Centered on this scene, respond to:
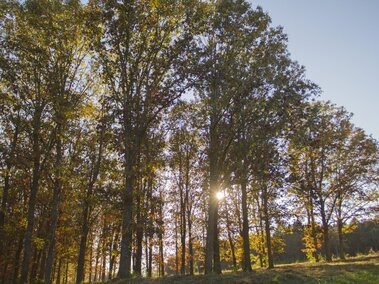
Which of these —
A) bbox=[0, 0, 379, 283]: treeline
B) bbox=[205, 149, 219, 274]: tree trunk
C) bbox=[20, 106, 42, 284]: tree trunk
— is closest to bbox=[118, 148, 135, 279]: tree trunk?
bbox=[0, 0, 379, 283]: treeline

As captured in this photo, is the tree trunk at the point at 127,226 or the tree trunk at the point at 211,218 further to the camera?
the tree trunk at the point at 211,218

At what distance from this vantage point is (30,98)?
73.4ft

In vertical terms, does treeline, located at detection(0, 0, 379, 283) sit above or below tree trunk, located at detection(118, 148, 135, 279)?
above

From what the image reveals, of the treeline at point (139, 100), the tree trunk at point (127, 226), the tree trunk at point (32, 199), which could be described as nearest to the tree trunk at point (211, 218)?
the treeline at point (139, 100)

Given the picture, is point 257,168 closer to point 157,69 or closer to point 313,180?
point 157,69

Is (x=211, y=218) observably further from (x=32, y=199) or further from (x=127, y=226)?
(x=32, y=199)

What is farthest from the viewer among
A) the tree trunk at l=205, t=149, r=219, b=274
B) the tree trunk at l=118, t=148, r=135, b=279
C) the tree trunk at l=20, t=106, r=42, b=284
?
the tree trunk at l=20, t=106, r=42, b=284

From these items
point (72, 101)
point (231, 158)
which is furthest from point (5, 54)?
point (231, 158)

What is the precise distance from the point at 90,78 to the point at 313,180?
2696 cm

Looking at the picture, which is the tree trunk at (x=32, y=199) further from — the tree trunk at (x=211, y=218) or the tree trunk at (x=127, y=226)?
the tree trunk at (x=211, y=218)

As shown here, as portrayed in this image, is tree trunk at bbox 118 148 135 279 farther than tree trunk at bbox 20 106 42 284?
No

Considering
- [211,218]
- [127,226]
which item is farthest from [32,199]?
[211,218]

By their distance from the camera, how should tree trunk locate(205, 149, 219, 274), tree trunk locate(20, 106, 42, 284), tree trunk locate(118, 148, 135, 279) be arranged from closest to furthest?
tree trunk locate(118, 148, 135, 279) < tree trunk locate(205, 149, 219, 274) < tree trunk locate(20, 106, 42, 284)

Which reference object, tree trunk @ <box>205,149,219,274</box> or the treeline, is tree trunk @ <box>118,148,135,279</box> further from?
tree trunk @ <box>205,149,219,274</box>
